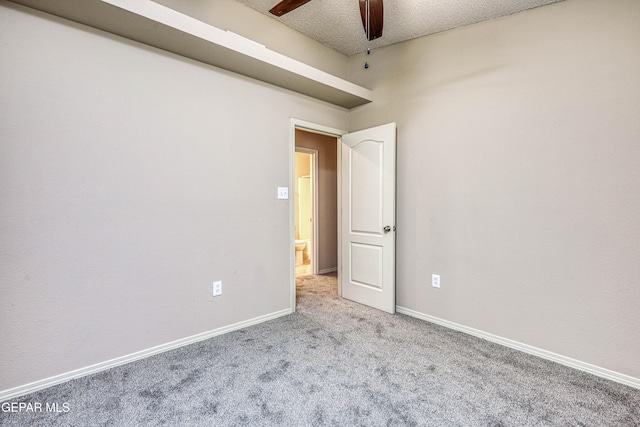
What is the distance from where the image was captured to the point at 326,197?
494cm

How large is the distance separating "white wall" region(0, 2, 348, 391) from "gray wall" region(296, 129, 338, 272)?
1967mm

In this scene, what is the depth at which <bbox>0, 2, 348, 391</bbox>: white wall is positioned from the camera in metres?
1.82

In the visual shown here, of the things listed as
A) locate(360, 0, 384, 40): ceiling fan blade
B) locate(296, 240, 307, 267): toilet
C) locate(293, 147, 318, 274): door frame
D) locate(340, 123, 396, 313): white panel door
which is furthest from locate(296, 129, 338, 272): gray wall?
locate(360, 0, 384, 40): ceiling fan blade

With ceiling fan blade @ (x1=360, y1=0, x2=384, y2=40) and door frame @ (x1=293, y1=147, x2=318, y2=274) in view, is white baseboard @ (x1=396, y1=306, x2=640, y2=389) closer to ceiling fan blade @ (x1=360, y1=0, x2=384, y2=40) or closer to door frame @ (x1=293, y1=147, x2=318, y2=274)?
door frame @ (x1=293, y1=147, x2=318, y2=274)

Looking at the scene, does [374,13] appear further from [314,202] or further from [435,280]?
[314,202]

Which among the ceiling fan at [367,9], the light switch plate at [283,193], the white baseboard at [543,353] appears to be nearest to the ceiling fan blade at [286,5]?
the ceiling fan at [367,9]

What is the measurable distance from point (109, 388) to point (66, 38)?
7.26 ft

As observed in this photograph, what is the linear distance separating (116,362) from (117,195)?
1169 mm

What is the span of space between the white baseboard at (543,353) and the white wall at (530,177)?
0.12ft

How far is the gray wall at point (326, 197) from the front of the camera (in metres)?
4.85

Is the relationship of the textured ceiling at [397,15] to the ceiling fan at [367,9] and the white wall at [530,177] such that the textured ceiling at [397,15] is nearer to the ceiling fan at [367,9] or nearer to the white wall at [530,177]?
the white wall at [530,177]

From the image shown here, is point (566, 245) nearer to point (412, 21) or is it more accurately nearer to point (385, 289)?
point (385, 289)

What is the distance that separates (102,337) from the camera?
82.2 inches

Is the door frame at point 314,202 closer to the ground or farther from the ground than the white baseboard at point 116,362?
farther from the ground
